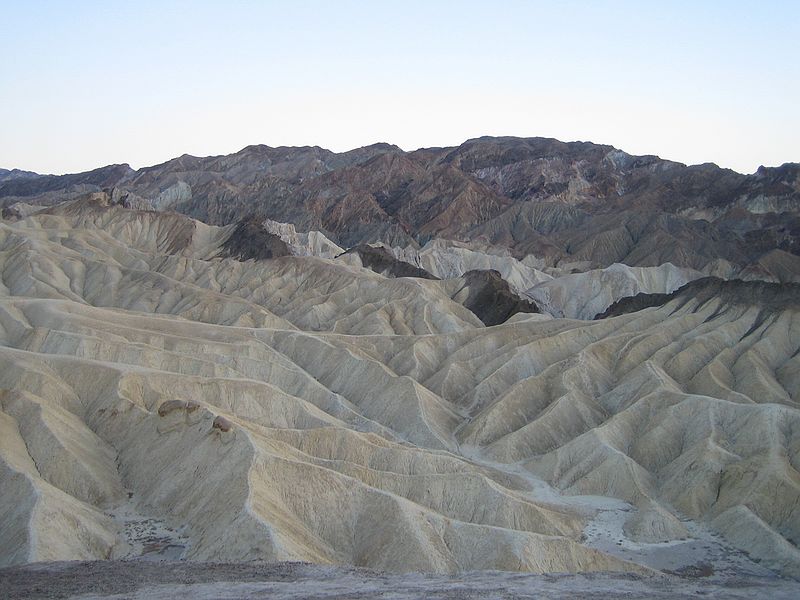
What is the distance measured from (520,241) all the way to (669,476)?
116 m

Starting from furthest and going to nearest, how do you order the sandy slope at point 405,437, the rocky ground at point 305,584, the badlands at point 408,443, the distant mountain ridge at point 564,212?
the distant mountain ridge at point 564,212, the sandy slope at point 405,437, the badlands at point 408,443, the rocky ground at point 305,584

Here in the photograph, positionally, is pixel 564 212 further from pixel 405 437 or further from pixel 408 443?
pixel 408 443

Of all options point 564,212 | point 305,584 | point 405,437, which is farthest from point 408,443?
point 564,212

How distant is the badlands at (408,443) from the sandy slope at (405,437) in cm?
14

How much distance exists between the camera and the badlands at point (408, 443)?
3550cm

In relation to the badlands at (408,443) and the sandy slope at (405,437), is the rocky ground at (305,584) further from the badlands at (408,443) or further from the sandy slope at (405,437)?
the sandy slope at (405,437)

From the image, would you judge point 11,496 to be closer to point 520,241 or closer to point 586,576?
point 586,576

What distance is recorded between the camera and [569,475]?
5072cm

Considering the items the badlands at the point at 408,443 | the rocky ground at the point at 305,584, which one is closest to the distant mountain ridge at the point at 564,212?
the badlands at the point at 408,443

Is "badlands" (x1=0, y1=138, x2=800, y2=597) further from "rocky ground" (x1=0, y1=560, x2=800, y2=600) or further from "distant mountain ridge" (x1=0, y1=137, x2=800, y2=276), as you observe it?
"distant mountain ridge" (x1=0, y1=137, x2=800, y2=276)

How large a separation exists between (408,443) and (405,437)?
370 cm

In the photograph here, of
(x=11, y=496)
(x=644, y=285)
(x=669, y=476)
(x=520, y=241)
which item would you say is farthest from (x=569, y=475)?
(x=520, y=241)

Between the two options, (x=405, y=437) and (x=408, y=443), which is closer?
(x=408, y=443)

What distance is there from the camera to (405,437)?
190ft
